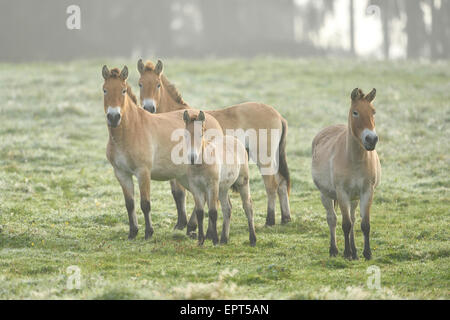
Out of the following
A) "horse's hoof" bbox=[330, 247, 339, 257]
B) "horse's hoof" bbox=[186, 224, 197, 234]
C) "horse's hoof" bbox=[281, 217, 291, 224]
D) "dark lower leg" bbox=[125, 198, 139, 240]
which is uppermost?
"dark lower leg" bbox=[125, 198, 139, 240]

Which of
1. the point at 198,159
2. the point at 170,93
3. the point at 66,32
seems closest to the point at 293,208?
the point at 170,93

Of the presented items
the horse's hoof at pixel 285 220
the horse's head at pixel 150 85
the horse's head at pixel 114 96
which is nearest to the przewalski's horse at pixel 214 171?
the horse's head at pixel 114 96

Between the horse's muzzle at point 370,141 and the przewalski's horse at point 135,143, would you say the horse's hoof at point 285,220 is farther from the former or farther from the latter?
the horse's muzzle at point 370,141

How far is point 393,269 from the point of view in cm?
862

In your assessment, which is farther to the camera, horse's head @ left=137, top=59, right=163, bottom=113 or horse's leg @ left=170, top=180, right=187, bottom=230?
horse's head @ left=137, top=59, right=163, bottom=113

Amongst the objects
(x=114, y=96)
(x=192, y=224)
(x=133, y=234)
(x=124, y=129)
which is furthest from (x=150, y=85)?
(x=133, y=234)

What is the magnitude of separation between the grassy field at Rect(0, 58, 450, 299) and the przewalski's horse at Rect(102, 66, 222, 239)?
3.11ft

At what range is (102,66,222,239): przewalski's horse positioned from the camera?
9.85 meters

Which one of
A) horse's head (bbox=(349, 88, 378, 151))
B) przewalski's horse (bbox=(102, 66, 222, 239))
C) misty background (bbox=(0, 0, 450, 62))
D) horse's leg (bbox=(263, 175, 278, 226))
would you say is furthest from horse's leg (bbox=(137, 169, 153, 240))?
misty background (bbox=(0, 0, 450, 62))

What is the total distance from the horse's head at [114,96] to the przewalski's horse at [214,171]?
1.32 metres

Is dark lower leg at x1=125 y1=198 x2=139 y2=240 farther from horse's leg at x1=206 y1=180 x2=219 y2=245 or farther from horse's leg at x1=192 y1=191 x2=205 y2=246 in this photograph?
horse's leg at x1=206 y1=180 x2=219 y2=245

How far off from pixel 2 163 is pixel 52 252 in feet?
24.4

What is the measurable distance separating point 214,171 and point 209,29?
192 feet
